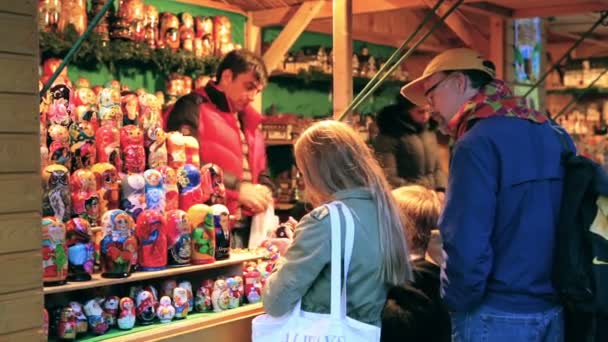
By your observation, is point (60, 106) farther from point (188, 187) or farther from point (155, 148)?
point (188, 187)

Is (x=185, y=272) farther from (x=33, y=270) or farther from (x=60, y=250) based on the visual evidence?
(x=33, y=270)

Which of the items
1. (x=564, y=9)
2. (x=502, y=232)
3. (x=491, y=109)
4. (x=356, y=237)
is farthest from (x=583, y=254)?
(x=564, y=9)

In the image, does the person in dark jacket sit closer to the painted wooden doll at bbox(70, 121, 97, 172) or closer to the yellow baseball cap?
the yellow baseball cap

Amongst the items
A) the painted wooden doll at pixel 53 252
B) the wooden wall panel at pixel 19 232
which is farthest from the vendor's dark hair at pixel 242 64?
the wooden wall panel at pixel 19 232

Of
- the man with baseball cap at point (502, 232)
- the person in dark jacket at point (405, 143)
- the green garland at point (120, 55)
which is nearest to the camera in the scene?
the man with baseball cap at point (502, 232)

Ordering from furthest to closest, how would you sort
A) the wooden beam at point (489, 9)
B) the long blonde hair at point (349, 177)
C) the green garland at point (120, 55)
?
the wooden beam at point (489, 9) → the green garland at point (120, 55) → the long blonde hair at point (349, 177)

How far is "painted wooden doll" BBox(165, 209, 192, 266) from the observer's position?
2.74 metres

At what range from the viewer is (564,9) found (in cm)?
530

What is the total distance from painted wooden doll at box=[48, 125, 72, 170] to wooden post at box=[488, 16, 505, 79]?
3.95m

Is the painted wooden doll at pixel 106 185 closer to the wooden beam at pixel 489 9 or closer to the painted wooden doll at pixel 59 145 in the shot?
the painted wooden doll at pixel 59 145

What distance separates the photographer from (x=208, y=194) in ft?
9.84

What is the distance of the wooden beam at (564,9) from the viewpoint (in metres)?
5.12

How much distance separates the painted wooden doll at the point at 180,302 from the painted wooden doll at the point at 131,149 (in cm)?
46

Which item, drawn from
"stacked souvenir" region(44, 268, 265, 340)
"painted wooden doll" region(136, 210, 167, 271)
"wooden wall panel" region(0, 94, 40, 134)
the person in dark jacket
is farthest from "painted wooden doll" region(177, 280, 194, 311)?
the person in dark jacket
